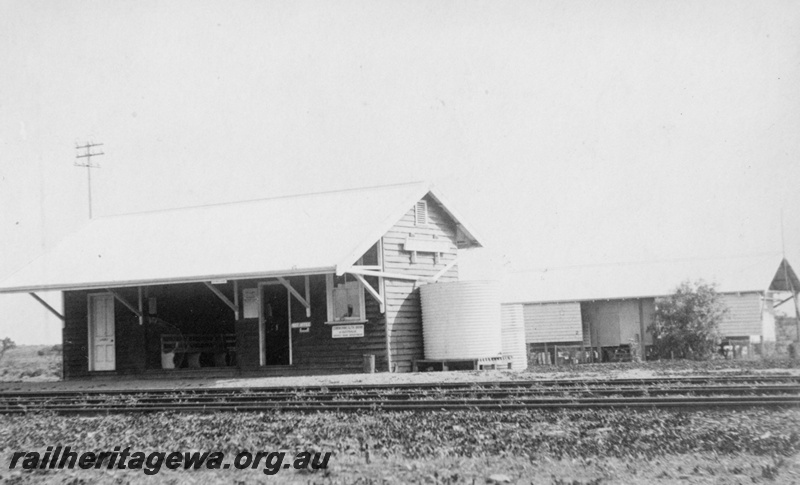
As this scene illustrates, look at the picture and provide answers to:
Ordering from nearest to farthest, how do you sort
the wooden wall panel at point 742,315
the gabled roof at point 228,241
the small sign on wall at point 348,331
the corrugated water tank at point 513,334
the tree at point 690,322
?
1. the gabled roof at point 228,241
2. the small sign on wall at point 348,331
3. the corrugated water tank at point 513,334
4. the tree at point 690,322
5. the wooden wall panel at point 742,315

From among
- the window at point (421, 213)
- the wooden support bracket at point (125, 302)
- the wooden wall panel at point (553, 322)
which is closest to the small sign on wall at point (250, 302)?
the wooden support bracket at point (125, 302)

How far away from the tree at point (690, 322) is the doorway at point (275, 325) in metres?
12.9

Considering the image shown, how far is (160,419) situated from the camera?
37.6 feet

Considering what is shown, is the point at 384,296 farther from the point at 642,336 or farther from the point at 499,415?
the point at 642,336

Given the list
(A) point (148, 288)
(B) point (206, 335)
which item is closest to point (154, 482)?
(A) point (148, 288)

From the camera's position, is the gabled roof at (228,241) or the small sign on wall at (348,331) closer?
the gabled roof at (228,241)

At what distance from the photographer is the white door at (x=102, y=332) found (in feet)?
72.2

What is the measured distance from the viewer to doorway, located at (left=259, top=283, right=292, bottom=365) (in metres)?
20.7

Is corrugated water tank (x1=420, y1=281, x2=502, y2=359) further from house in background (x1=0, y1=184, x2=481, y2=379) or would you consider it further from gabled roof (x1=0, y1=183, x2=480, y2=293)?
gabled roof (x1=0, y1=183, x2=480, y2=293)

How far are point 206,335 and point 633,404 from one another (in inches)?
656

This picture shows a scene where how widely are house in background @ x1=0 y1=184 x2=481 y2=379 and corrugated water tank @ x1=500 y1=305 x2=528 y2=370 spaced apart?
1.87 metres

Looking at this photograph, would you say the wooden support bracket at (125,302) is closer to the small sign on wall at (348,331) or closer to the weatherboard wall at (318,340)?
the weatherboard wall at (318,340)

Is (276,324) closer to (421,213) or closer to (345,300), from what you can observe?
(345,300)

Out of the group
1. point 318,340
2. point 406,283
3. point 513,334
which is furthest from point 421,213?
point 318,340
